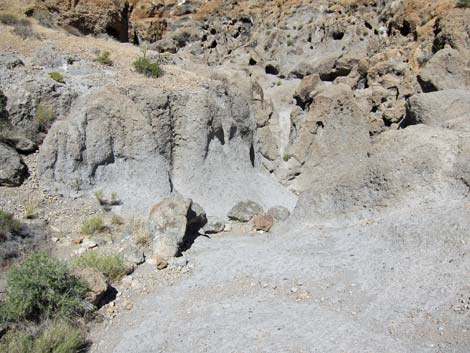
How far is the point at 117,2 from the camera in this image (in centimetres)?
2145

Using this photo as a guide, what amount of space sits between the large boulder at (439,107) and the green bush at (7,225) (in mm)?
11502

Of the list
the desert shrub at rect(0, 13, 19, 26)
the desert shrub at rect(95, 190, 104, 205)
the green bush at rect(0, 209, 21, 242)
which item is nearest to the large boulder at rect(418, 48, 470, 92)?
the desert shrub at rect(95, 190, 104, 205)

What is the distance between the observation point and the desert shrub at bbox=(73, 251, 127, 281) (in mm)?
9047

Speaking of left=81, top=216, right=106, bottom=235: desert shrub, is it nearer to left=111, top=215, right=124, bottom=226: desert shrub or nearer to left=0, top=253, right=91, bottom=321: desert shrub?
left=111, top=215, right=124, bottom=226: desert shrub

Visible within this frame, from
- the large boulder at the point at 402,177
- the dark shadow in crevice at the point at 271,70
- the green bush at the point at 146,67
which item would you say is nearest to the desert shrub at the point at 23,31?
the green bush at the point at 146,67

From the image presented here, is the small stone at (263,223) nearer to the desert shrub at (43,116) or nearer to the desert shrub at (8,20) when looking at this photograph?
the desert shrub at (43,116)

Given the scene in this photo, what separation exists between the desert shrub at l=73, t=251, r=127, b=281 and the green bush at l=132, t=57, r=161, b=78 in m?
7.52

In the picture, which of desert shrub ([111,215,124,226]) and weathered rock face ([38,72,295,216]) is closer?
desert shrub ([111,215,124,226])

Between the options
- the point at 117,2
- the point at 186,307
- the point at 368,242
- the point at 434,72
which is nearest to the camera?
the point at 186,307

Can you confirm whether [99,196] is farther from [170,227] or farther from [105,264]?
[105,264]

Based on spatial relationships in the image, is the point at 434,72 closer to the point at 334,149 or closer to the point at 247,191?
the point at 334,149

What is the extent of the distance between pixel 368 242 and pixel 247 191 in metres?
5.91

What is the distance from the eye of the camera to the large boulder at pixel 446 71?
15.2 metres

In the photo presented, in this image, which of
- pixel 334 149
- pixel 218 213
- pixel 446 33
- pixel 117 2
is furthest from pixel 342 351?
pixel 117 2
